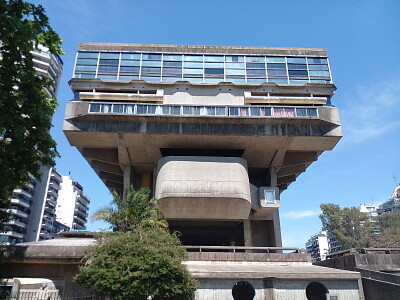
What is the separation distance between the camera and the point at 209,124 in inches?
1291

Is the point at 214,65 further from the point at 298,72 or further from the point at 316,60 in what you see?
the point at 316,60

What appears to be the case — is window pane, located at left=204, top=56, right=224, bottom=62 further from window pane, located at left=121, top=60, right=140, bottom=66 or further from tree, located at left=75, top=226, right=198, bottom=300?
tree, located at left=75, top=226, right=198, bottom=300

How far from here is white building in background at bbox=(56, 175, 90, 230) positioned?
86875 millimetres

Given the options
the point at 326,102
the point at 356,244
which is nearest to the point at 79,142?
the point at 326,102

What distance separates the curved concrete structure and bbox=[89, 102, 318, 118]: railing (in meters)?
5.02

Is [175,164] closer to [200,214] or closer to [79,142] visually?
[200,214]

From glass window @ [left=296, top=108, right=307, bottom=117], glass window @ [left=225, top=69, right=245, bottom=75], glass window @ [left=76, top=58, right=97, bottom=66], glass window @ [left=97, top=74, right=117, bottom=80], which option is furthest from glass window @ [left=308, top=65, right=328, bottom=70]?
glass window @ [left=76, top=58, right=97, bottom=66]

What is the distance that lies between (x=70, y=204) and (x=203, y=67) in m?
67.8

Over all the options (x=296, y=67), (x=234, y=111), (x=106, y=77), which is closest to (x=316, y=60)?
(x=296, y=67)

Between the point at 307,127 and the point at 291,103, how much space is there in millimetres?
5617

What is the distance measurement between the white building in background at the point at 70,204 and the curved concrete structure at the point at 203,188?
2538 inches

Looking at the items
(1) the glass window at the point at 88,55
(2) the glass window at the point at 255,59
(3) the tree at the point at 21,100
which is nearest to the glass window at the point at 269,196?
(2) the glass window at the point at 255,59

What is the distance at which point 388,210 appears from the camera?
334 ft

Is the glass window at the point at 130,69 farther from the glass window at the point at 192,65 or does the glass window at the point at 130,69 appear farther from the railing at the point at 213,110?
the railing at the point at 213,110
